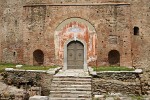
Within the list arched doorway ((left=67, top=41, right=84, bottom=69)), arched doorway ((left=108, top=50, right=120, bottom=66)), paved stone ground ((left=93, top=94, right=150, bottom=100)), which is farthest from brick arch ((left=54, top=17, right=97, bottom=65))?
paved stone ground ((left=93, top=94, right=150, bottom=100))

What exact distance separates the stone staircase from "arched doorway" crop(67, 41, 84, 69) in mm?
5693

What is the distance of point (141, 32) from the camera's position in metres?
21.4

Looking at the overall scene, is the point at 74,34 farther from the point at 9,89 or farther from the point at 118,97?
the point at 118,97

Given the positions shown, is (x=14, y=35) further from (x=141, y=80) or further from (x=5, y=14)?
(x=141, y=80)

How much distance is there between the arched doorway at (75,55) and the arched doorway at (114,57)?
1.86 metres

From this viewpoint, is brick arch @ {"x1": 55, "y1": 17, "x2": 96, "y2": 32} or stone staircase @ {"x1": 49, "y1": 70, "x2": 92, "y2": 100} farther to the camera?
brick arch @ {"x1": 55, "y1": 17, "x2": 96, "y2": 32}

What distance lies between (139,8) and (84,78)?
8.84m

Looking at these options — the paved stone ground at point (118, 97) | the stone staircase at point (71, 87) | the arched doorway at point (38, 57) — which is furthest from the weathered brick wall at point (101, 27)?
the paved stone ground at point (118, 97)

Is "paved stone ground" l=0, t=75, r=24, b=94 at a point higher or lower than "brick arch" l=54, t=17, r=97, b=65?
lower

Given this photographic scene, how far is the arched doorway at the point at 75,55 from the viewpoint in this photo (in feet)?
67.7

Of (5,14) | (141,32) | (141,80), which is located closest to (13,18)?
(5,14)

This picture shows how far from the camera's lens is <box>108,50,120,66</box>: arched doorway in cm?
2084

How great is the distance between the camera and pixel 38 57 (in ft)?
70.4

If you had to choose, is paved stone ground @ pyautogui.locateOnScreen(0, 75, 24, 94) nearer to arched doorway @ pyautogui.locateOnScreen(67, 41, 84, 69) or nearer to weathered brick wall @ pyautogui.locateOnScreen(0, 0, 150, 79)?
weathered brick wall @ pyautogui.locateOnScreen(0, 0, 150, 79)
